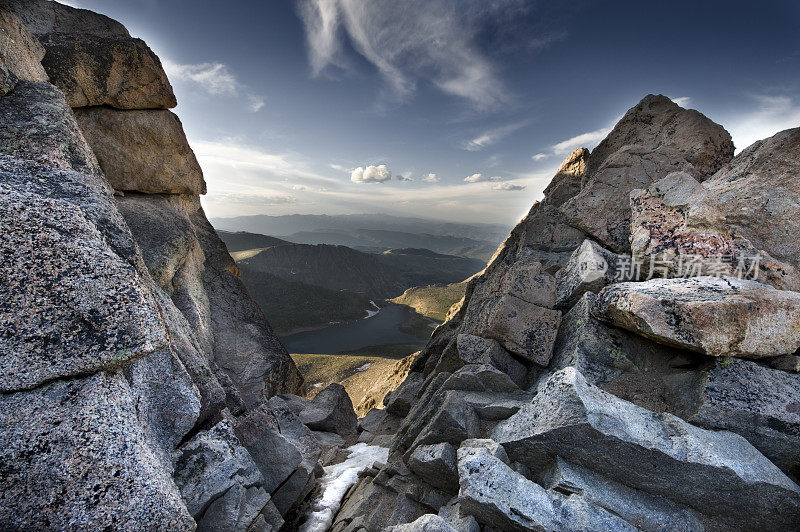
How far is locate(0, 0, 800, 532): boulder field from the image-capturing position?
6234mm

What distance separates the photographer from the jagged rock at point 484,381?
37.8ft

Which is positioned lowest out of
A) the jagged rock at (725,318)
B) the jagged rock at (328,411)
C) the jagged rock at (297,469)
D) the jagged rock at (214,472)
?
the jagged rock at (328,411)

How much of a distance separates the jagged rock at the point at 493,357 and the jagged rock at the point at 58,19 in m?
30.2

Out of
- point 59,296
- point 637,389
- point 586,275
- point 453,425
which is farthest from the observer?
point 586,275

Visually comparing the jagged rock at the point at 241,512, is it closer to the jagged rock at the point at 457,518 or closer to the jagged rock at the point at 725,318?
the jagged rock at the point at 457,518

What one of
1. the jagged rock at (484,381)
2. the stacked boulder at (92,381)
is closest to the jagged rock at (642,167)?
the jagged rock at (484,381)

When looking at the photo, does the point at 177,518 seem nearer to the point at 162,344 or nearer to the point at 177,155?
the point at 162,344

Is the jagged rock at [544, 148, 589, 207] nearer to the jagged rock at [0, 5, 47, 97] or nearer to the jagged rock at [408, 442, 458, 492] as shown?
the jagged rock at [408, 442, 458, 492]

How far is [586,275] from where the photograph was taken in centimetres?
1302

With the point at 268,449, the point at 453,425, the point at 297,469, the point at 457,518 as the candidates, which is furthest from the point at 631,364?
the point at 268,449

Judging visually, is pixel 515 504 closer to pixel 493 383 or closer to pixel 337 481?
pixel 493 383

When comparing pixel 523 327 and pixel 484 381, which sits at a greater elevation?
pixel 523 327

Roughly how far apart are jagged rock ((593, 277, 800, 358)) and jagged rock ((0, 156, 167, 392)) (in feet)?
43.8

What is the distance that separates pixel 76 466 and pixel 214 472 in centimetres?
409
